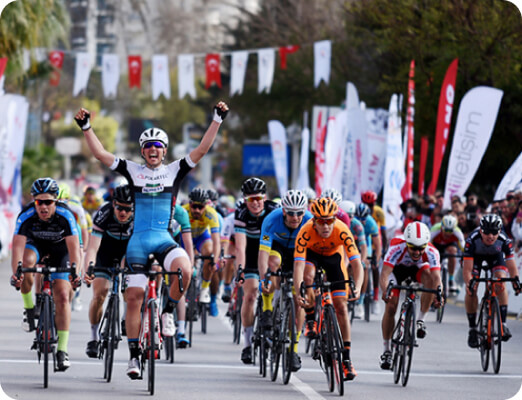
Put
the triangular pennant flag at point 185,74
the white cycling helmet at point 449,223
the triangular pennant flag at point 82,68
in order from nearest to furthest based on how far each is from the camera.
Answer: the white cycling helmet at point 449,223, the triangular pennant flag at point 82,68, the triangular pennant flag at point 185,74

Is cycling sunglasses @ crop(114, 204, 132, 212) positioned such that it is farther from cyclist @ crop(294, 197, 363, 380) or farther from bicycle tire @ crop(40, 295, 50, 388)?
cyclist @ crop(294, 197, 363, 380)

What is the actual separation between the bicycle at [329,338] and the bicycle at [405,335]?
2.50 feet

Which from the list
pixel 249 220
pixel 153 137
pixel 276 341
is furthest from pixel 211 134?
pixel 249 220

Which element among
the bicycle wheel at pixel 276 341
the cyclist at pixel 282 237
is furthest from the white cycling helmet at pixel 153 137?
the bicycle wheel at pixel 276 341

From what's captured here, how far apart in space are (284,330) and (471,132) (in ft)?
41.4

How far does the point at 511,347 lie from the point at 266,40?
39.6 meters

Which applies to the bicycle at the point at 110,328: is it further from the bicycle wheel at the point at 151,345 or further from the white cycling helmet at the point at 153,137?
the white cycling helmet at the point at 153,137

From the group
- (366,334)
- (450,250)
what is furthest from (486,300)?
(450,250)

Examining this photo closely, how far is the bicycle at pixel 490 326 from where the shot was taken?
13.6 m

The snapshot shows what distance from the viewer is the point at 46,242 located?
1245cm

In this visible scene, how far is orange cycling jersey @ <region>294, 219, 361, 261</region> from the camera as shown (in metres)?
12.1

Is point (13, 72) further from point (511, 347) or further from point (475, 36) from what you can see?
point (511, 347)

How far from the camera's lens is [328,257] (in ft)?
40.8

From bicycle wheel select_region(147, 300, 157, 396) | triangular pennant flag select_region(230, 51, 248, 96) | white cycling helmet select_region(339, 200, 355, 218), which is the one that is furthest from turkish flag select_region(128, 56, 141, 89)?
bicycle wheel select_region(147, 300, 157, 396)
